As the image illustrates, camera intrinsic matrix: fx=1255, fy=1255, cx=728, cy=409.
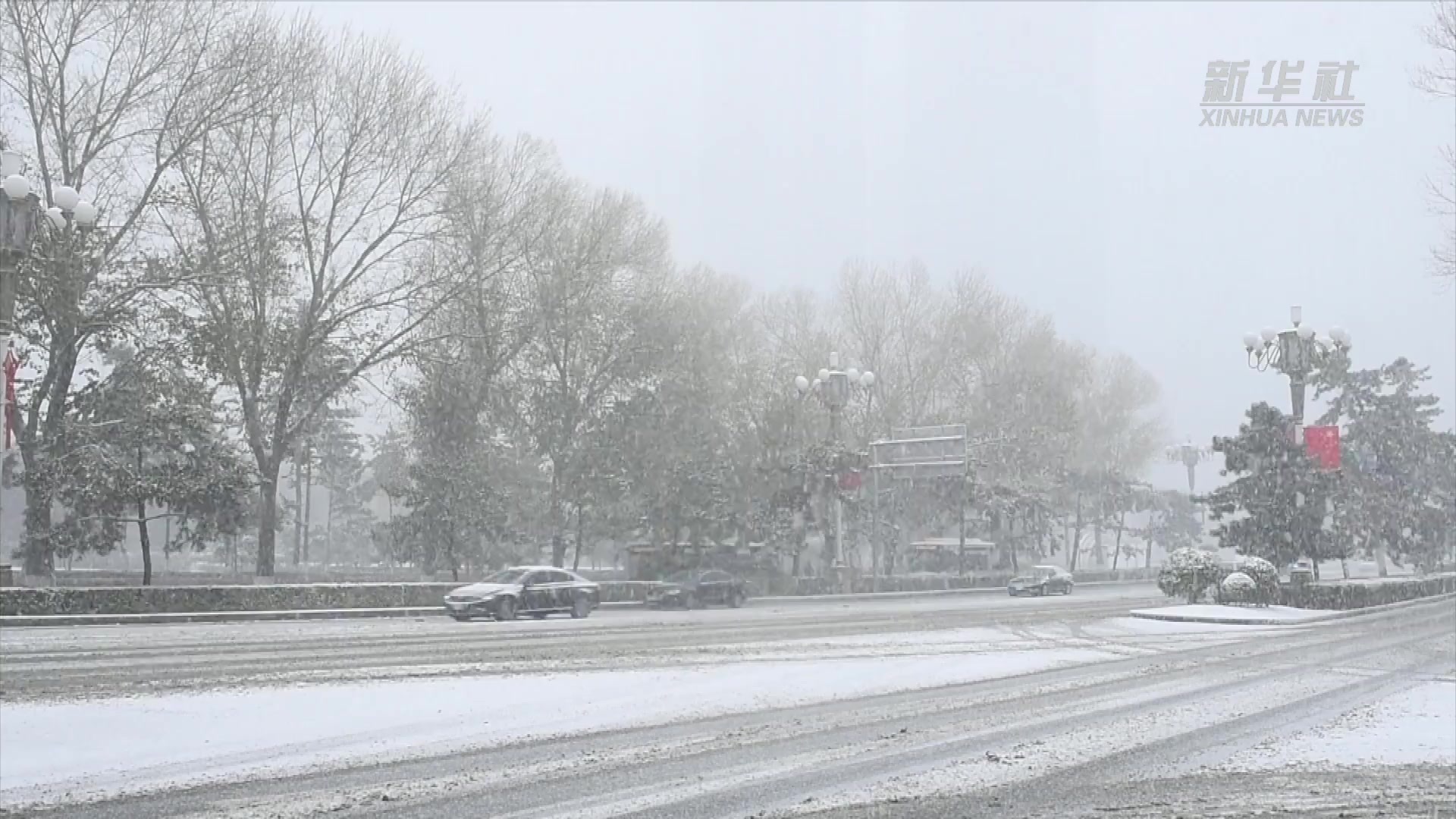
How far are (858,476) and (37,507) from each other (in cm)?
2652

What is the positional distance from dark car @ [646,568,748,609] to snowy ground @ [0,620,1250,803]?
2010 cm

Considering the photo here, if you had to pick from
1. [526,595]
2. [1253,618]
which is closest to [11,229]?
[526,595]

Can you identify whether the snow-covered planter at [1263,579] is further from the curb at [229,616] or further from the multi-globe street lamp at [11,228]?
the multi-globe street lamp at [11,228]

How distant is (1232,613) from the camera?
32.0 meters

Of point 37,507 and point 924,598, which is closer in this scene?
point 37,507

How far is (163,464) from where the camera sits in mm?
30875

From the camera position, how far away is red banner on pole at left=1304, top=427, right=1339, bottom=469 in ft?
116

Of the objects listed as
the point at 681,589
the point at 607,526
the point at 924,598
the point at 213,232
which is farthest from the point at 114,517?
the point at 924,598

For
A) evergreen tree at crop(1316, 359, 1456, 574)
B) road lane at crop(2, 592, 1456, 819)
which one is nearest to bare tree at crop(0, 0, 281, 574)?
road lane at crop(2, 592, 1456, 819)

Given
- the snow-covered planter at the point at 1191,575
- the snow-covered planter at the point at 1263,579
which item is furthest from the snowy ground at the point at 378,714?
the snow-covered planter at the point at 1191,575

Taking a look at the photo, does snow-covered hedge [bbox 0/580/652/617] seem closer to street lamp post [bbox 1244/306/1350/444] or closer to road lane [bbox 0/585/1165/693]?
road lane [bbox 0/585/1165/693]

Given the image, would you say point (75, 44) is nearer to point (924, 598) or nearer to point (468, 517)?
point (468, 517)

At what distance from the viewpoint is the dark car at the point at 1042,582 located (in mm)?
52531

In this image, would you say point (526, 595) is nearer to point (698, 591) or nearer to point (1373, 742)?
point (698, 591)
